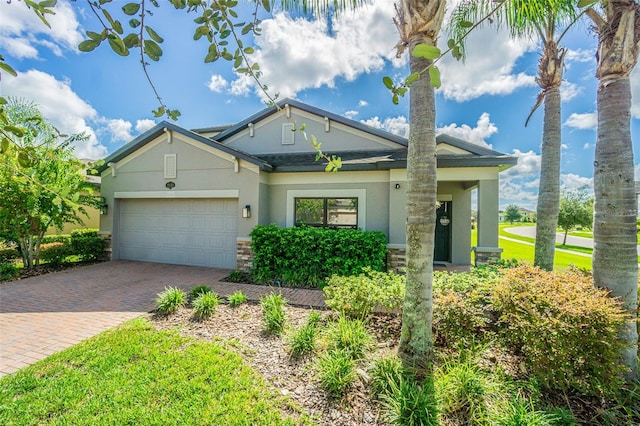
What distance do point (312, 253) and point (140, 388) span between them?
535 cm

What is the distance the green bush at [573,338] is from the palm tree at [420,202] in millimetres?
1186

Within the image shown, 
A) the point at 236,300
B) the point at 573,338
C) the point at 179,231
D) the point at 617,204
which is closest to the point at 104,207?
the point at 179,231

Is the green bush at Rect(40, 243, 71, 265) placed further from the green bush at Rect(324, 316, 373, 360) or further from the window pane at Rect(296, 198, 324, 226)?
the green bush at Rect(324, 316, 373, 360)

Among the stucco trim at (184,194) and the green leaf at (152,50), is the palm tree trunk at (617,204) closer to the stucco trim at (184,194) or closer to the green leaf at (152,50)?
the green leaf at (152,50)

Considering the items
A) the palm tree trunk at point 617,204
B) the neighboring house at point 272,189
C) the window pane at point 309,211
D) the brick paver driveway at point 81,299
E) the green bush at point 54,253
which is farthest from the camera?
the green bush at point 54,253

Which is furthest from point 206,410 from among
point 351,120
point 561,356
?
point 351,120

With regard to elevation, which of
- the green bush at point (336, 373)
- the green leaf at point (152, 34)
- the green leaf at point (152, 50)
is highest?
the green leaf at point (152, 34)

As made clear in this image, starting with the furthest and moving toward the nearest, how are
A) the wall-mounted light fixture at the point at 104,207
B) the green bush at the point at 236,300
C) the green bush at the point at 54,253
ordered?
the wall-mounted light fixture at the point at 104,207 → the green bush at the point at 54,253 → the green bush at the point at 236,300

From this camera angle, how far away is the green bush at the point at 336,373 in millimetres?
3305

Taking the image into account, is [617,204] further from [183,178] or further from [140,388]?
[183,178]

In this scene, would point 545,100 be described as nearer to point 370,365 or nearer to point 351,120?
point 351,120

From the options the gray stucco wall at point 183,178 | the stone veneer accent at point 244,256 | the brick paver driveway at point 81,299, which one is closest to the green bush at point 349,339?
the brick paver driveway at point 81,299

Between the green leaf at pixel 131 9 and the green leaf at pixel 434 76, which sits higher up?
the green leaf at pixel 131 9

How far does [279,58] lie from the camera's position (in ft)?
16.5
